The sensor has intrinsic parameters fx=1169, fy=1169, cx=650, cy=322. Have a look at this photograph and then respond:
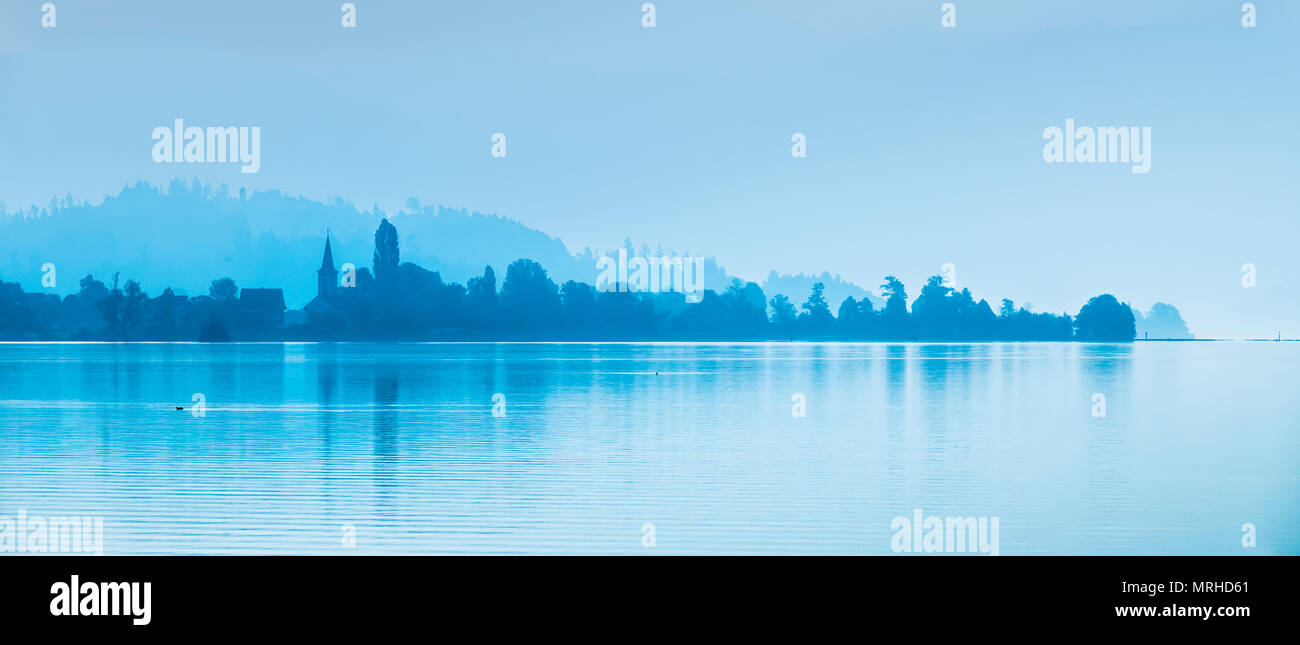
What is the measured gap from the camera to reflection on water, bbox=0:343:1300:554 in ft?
53.7

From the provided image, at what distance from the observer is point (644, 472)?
75.0 ft

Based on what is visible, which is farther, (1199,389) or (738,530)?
(1199,389)

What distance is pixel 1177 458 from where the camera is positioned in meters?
26.0

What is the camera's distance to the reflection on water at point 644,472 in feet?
53.7

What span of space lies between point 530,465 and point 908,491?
762cm

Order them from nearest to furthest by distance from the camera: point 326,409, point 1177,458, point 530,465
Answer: point 530,465 < point 1177,458 < point 326,409
